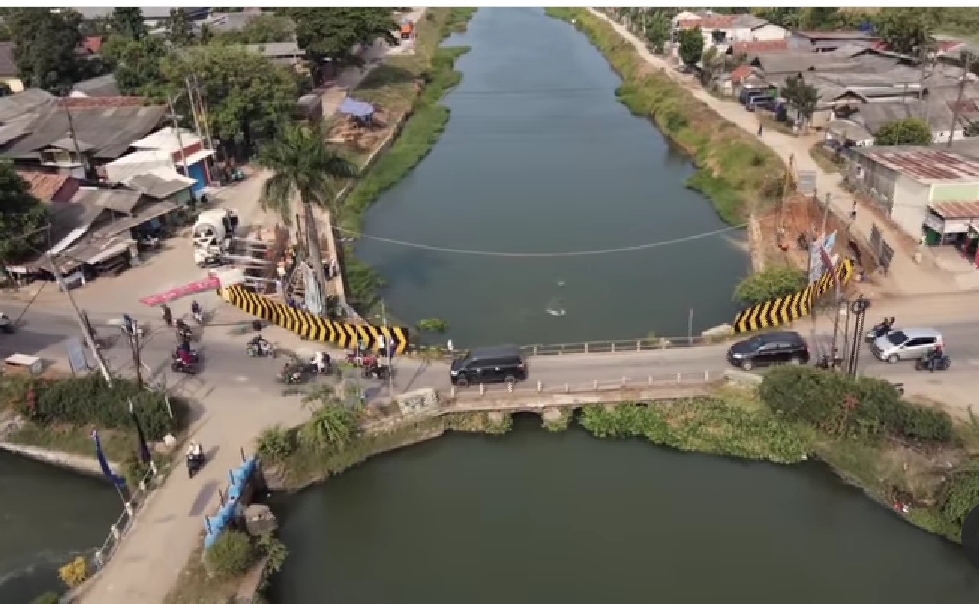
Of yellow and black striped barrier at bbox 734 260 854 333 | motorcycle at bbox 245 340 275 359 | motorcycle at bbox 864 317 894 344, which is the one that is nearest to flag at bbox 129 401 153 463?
motorcycle at bbox 245 340 275 359

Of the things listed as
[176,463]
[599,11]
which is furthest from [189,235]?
[599,11]

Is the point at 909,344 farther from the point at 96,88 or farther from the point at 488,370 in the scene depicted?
the point at 96,88

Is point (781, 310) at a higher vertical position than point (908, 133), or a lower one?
lower

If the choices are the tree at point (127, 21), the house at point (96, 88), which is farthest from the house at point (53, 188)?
the tree at point (127, 21)

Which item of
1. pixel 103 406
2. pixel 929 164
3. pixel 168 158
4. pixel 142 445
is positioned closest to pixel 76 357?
pixel 103 406

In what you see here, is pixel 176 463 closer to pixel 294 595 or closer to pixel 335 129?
pixel 294 595

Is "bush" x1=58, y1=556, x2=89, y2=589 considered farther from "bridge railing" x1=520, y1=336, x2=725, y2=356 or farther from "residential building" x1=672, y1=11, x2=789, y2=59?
"residential building" x1=672, y1=11, x2=789, y2=59

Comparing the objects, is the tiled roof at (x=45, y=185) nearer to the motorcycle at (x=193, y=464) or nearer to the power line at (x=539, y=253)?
the power line at (x=539, y=253)
